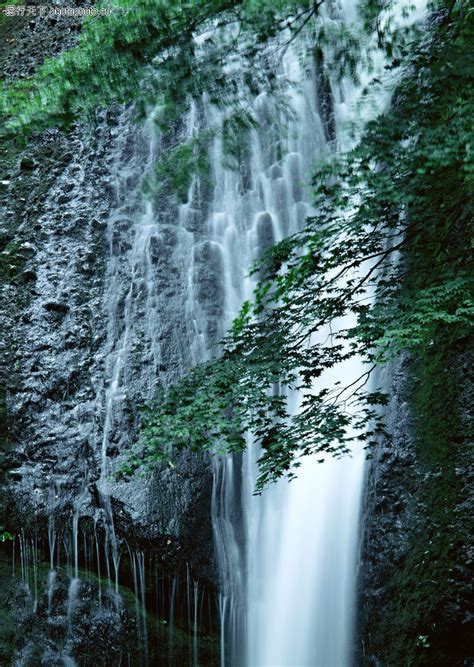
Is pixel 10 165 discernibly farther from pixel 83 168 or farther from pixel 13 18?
pixel 13 18

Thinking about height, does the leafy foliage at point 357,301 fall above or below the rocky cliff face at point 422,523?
above

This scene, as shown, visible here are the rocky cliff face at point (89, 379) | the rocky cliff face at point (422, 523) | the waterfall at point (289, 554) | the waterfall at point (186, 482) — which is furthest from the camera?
the rocky cliff face at point (89, 379)

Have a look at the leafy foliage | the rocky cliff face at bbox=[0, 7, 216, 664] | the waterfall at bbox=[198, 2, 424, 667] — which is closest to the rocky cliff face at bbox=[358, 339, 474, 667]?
the waterfall at bbox=[198, 2, 424, 667]

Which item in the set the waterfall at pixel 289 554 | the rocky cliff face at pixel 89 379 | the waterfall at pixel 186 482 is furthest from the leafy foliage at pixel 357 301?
the rocky cliff face at pixel 89 379

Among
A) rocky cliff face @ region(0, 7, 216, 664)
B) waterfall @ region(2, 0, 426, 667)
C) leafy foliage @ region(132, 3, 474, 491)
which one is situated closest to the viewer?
leafy foliage @ region(132, 3, 474, 491)

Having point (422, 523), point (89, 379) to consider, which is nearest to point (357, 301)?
point (422, 523)

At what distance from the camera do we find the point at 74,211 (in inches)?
352

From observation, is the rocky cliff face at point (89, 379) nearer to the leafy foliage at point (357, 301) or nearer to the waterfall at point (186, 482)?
the waterfall at point (186, 482)

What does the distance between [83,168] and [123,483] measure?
4.97m

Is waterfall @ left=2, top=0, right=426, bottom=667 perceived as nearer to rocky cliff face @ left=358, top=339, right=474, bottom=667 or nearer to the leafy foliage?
rocky cliff face @ left=358, top=339, right=474, bottom=667

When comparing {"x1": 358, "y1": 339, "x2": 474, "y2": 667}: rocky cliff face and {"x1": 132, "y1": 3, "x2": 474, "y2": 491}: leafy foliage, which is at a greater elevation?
{"x1": 132, "y1": 3, "x2": 474, "y2": 491}: leafy foliage

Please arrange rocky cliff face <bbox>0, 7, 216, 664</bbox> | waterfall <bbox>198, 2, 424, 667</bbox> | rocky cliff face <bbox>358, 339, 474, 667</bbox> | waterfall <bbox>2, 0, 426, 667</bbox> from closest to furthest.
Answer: rocky cliff face <bbox>358, 339, 474, 667</bbox> < waterfall <bbox>198, 2, 424, 667</bbox> < waterfall <bbox>2, 0, 426, 667</bbox> < rocky cliff face <bbox>0, 7, 216, 664</bbox>

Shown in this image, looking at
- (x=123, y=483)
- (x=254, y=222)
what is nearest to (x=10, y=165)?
(x=254, y=222)

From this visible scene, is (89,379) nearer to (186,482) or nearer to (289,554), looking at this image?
(186,482)
